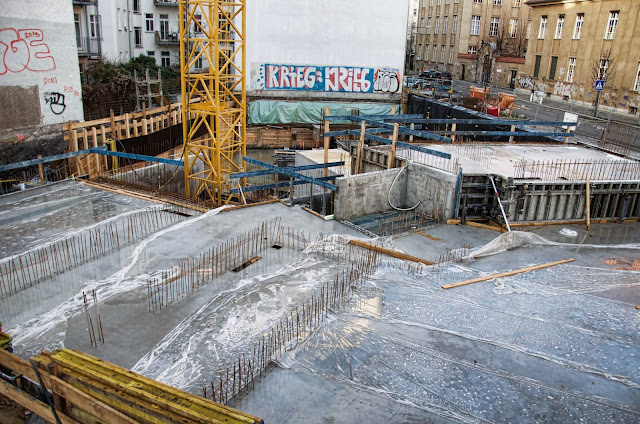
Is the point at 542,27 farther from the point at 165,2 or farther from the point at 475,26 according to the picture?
the point at 165,2

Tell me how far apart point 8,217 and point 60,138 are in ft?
30.9

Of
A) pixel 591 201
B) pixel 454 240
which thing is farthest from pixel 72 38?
pixel 591 201

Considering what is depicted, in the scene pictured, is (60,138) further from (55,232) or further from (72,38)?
(55,232)

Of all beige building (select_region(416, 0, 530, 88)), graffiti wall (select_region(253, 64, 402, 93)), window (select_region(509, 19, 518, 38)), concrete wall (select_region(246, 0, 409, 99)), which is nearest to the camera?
concrete wall (select_region(246, 0, 409, 99))

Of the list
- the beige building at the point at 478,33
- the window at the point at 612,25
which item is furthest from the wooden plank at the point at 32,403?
the beige building at the point at 478,33

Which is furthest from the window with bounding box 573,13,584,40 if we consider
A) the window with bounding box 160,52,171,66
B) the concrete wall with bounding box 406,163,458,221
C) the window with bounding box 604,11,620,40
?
the window with bounding box 160,52,171,66

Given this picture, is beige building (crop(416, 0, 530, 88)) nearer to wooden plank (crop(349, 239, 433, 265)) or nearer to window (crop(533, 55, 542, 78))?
window (crop(533, 55, 542, 78))

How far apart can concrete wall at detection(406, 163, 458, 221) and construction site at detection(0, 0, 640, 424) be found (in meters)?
0.06

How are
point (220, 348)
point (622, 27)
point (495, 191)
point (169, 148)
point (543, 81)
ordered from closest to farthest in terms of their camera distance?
point (220, 348)
point (495, 191)
point (169, 148)
point (622, 27)
point (543, 81)

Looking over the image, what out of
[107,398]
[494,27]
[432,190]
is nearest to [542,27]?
[494,27]

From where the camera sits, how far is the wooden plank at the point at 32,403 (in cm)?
589

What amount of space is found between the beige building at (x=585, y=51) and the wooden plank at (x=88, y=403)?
41.8 metres

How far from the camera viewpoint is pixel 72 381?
567 cm

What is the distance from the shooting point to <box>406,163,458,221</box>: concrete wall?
1695 cm
